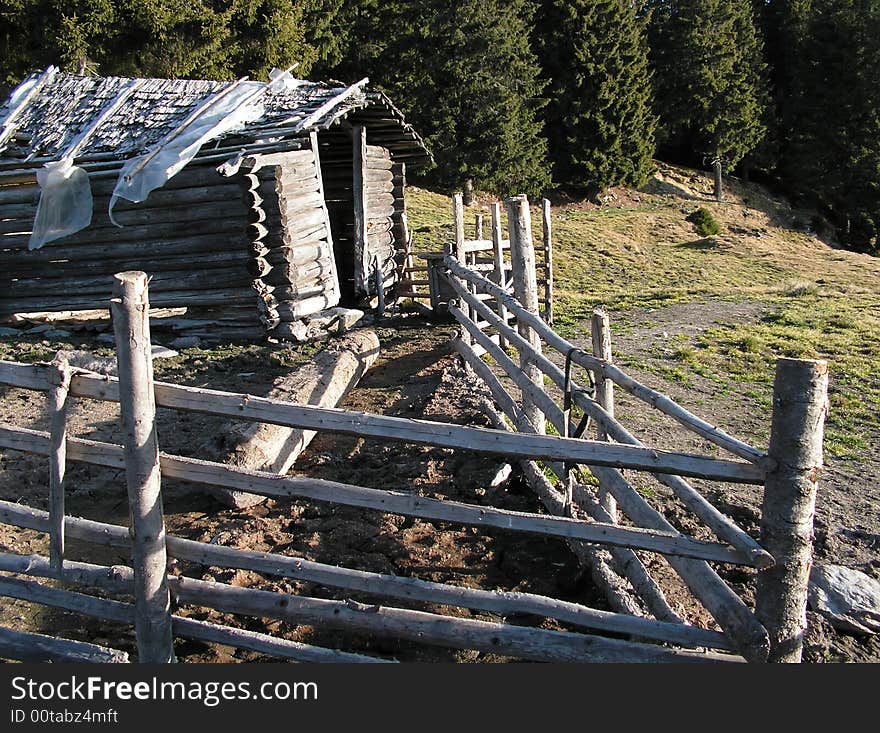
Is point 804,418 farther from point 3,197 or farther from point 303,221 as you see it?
point 3,197

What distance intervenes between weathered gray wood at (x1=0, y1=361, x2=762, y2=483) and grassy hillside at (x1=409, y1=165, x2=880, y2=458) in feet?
15.0

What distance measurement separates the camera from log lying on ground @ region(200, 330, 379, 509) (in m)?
5.48

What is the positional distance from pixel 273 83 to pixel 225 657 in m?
10.4

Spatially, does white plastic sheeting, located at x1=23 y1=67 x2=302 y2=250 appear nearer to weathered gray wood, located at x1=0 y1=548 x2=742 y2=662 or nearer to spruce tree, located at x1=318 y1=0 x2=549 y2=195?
weathered gray wood, located at x1=0 y1=548 x2=742 y2=662

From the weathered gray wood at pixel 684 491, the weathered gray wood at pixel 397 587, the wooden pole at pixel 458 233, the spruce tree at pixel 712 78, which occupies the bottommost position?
the weathered gray wood at pixel 397 587

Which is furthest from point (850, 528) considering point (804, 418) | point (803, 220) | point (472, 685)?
point (803, 220)

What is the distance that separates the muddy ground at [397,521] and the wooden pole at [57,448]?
0.73 m

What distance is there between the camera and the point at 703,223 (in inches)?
1190

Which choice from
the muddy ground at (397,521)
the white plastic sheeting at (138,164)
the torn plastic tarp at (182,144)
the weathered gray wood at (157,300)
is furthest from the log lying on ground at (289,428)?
the white plastic sheeting at (138,164)

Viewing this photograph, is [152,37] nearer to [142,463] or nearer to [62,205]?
[62,205]

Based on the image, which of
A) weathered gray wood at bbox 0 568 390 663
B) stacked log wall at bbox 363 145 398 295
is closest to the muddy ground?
weathered gray wood at bbox 0 568 390 663

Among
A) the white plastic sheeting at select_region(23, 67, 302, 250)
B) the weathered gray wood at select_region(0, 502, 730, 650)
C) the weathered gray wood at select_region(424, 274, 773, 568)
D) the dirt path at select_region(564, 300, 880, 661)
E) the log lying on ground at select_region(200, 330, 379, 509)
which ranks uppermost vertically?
the white plastic sheeting at select_region(23, 67, 302, 250)

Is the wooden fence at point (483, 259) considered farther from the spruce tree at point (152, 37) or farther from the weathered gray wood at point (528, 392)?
the spruce tree at point (152, 37)

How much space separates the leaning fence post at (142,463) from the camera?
10.3 ft
